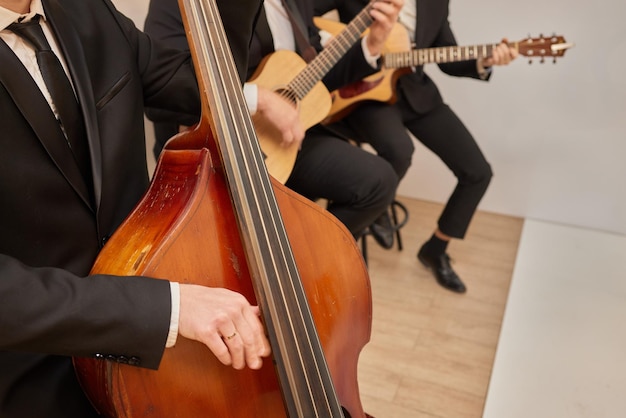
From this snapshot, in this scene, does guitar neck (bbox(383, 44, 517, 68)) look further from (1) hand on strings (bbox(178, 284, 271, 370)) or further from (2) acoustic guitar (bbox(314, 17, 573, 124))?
(1) hand on strings (bbox(178, 284, 271, 370))

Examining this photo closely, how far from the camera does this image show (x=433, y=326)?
7.15ft

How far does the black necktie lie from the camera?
92 cm

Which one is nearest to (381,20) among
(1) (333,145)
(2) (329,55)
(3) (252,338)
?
(2) (329,55)

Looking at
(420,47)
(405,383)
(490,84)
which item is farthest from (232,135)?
(490,84)

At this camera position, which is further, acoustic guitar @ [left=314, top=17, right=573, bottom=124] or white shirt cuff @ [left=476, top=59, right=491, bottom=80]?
white shirt cuff @ [left=476, top=59, right=491, bottom=80]

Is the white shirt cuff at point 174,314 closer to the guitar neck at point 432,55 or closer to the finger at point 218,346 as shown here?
the finger at point 218,346

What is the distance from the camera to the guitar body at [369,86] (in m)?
2.14

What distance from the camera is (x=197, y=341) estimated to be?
801 mm

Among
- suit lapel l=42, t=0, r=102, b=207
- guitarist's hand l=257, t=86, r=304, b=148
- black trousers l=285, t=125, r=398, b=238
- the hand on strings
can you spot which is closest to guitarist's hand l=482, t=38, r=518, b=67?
black trousers l=285, t=125, r=398, b=238

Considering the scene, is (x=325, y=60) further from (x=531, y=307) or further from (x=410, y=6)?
(x=531, y=307)

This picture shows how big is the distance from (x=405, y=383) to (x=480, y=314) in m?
Answer: 0.52

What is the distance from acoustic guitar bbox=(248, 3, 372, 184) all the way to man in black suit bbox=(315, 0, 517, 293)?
1.01ft

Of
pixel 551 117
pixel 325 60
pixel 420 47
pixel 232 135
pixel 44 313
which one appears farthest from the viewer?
pixel 551 117

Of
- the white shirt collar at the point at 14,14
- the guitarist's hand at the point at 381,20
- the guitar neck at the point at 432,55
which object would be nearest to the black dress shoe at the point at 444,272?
the guitar neck at the point at 432,55
